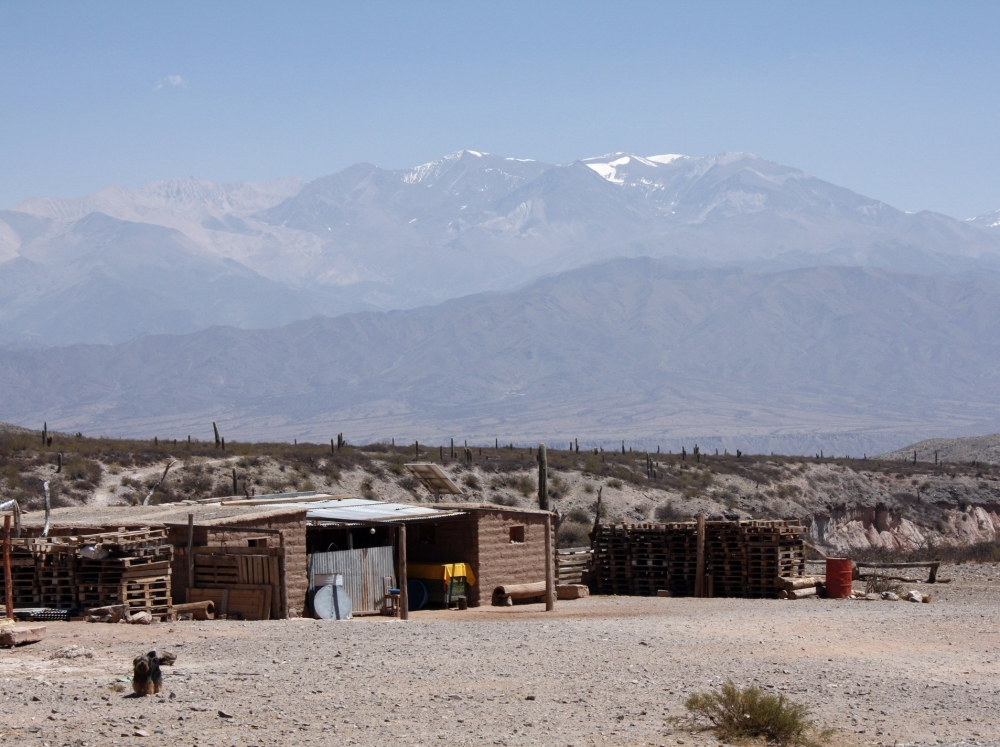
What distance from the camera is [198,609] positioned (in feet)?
75.6

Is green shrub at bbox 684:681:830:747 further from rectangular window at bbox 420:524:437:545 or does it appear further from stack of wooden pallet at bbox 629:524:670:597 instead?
stack of wooden pallet at bbox 629:524:670:597

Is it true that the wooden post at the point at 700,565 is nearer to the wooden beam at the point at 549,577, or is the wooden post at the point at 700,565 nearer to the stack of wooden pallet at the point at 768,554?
the stack of wooden pallet at the point at 768,554

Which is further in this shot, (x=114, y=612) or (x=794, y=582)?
(x=794, y=582)

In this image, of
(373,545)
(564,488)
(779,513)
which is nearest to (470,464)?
(564,488)

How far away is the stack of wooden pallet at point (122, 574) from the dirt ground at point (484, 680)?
1280 millimetres

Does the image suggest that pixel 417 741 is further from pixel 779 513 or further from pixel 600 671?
pixel 779 513

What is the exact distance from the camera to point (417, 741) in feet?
44.5

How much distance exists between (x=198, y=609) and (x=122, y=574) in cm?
146

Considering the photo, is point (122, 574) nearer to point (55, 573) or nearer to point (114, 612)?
point (114, 612)

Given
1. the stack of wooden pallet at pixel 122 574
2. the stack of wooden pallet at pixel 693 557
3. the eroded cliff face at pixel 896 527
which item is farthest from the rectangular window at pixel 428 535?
the eroded cliff face at pixel 896 527

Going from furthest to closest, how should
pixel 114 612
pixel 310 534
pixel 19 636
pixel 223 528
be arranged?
1. pixel 310 534
2. pixel 223 528
3. pixel 114 612
4. pixel 19 636

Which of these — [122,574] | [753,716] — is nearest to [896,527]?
[122,574]

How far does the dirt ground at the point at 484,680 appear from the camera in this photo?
13977 mm

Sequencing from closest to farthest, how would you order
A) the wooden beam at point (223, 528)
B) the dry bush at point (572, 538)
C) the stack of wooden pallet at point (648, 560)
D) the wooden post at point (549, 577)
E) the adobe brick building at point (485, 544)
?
the wooden beam at point (223, 528), the wooden post at point (549, 577), the adobe brick building at point (485, 544), the stack of wooden pallet at point (648, 560), the dry bush at point (572, 538)
